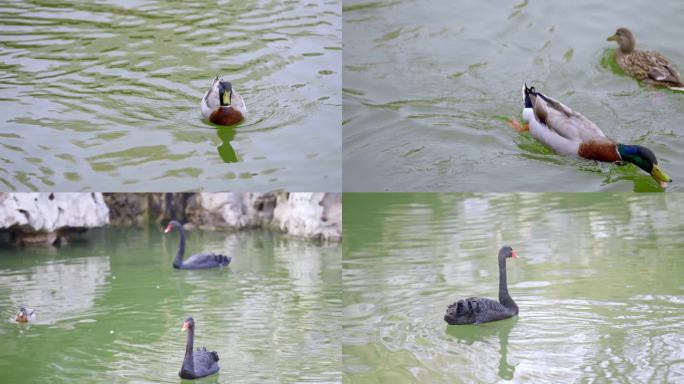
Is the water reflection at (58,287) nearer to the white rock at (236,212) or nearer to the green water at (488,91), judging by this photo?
the white rock at (236,212)

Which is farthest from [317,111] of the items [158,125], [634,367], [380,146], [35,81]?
[634,367]

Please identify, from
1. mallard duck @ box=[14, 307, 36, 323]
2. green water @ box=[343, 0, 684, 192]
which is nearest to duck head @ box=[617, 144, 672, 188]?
green water @ box=[343, 0, 684, 192]

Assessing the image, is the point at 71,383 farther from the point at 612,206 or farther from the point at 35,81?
the point at 612,206

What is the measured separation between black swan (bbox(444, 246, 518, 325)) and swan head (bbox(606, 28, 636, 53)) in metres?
1.62

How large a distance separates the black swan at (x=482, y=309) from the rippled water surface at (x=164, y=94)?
38.9 inches

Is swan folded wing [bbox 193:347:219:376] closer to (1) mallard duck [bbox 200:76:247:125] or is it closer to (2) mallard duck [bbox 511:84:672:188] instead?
(1) mallard duck [bbox 200:76:247:125]

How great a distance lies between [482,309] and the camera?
5.56 metres

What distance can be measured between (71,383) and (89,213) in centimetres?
192

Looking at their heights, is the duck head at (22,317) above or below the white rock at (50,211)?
below

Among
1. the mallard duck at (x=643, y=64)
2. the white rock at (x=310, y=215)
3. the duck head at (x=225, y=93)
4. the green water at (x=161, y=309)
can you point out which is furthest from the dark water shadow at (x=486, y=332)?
the duck head at (x=225, y=93)

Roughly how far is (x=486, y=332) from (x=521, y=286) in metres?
0.79

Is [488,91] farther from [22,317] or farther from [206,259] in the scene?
[22,317]

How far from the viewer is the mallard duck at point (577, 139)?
204 inches

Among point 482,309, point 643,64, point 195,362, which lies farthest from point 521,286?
point 195,362
